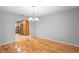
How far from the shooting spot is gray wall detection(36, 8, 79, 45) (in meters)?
2.06

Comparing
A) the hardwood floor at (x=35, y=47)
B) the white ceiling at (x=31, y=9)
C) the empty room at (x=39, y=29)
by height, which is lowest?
the hardwood floor at (x=35, y=47)

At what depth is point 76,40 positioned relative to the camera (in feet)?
6.69

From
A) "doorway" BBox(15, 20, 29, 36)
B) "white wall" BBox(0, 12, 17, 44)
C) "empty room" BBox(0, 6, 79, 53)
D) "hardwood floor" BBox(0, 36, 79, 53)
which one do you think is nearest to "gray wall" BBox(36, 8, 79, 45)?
"empty room" BBox(0, 6, 79, 53)

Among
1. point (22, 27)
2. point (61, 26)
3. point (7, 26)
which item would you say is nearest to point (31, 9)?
point (22, 27)

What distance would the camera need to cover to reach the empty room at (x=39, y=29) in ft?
6.73

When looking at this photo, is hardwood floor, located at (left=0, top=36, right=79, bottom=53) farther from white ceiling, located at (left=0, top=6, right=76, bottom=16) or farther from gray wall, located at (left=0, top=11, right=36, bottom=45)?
white ceiling, located at (left=0, top=6, right=76, bottom=16)

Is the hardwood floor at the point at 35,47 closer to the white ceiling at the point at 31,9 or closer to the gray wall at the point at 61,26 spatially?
the gray wall at the point at 61,26

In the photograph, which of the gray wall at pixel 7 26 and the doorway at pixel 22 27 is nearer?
the gray wall at pixel 7 26

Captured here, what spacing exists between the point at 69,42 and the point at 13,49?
122 centimetres

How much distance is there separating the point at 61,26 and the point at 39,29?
50 cm

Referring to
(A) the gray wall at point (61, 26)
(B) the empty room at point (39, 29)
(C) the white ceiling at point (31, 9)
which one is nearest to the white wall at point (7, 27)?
(B) the empty room at point (39, 29)
